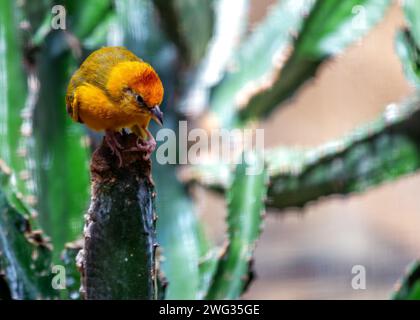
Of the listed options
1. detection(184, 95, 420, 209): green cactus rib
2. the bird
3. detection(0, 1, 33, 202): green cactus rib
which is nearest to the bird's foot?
the bird

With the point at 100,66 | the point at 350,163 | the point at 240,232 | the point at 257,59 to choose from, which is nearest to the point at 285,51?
the point at 257,59

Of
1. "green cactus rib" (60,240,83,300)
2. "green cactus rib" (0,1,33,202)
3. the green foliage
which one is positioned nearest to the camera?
"green cactus rib" (60,240,83,300)

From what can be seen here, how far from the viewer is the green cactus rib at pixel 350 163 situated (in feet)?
3.44

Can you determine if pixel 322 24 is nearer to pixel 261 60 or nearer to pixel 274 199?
pixel 261 60

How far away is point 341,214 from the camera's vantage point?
5.09 ft

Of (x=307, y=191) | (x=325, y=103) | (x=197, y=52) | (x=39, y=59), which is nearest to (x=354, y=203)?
(x=325, y=103)

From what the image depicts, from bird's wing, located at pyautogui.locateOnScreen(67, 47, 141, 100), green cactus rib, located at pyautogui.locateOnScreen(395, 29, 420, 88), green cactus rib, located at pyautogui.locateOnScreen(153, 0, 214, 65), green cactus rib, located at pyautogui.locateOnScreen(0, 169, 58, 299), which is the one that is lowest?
green cactus rib, located at pyautogui.locateOnScreen(0, 169, 58, 299)

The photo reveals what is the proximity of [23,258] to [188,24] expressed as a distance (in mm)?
437

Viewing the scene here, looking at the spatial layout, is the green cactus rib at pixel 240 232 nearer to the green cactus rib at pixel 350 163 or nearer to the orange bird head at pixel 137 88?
the green cactus rib at pixel 350 163

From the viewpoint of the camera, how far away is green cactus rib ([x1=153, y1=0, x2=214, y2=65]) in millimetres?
1086

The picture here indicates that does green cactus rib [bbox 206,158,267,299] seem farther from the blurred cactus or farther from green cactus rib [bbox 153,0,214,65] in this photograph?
green cactus rib [bbox 153,0,214,65]

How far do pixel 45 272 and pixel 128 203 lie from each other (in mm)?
211

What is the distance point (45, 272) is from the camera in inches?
33.1

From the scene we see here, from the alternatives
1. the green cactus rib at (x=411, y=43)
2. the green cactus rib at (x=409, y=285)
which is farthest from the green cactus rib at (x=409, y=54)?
the green cactus rib at (x=409, y=285)
